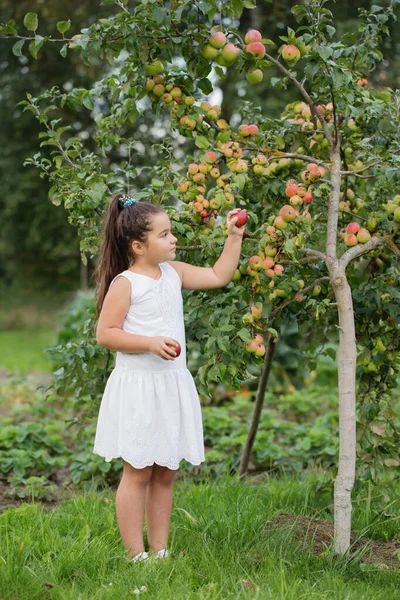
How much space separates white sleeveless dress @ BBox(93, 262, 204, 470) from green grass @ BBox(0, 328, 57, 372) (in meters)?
4.20

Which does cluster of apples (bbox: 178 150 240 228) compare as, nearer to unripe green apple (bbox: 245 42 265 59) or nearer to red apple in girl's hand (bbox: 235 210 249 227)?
red apple in girl's hand (bbox: 235 210 249 227)

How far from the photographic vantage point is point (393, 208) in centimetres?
262

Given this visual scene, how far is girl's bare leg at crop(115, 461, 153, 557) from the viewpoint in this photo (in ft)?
8.16

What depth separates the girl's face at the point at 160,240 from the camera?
2.48m

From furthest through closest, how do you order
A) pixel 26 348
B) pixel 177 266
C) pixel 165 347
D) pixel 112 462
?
pixel 26 348 < pixel 112 462 < pixel 177 266 < pixel 165 347

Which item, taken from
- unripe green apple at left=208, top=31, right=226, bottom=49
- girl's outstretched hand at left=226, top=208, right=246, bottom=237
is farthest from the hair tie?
unripe green apple at left=208, top=31, right=226, bottom=49

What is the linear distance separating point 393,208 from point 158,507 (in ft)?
4.41

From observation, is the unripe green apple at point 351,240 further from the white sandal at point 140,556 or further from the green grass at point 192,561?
the white sandal at point 140,556

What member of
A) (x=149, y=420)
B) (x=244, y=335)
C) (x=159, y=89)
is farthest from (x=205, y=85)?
(x=149, y=420)

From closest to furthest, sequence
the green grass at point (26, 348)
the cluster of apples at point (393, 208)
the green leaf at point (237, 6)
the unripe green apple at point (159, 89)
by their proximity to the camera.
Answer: the green leaf at point (237, 6) → the cluster of apples at point (393, 208) → the unripe green apple at point (159, 89) → the green grass at point (26, 348)

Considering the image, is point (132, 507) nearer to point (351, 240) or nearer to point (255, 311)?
point (255, 311)

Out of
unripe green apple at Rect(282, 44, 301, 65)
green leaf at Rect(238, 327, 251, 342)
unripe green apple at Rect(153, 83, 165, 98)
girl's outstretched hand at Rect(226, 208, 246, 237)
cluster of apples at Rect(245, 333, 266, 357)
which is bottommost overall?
cluster of apples at Rect(245, 333, 266, 357)

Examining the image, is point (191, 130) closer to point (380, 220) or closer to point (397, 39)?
point (380, 220)

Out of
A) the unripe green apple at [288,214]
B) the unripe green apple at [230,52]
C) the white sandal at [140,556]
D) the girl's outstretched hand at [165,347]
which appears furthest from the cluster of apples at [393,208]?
the white sandal at [140,556]
